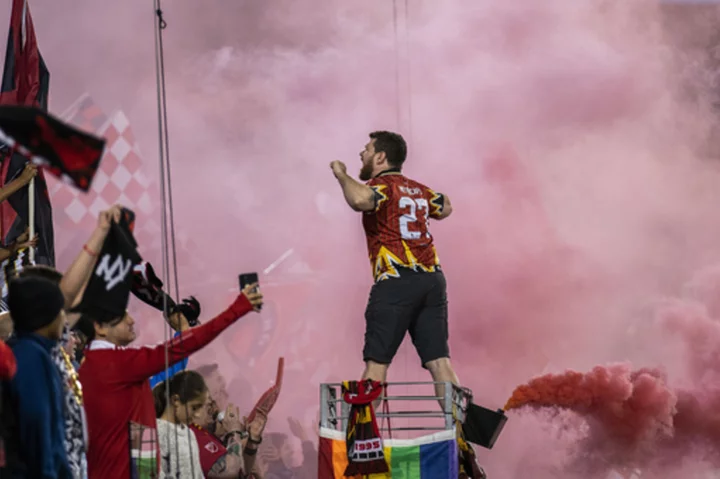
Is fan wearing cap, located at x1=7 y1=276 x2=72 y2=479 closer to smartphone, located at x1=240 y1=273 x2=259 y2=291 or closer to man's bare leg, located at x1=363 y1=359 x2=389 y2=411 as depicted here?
smartphone, located at x1=240 y1=273 x2=259 y2=291

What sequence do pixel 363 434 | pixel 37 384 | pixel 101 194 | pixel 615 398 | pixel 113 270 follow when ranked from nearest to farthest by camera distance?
pixel 37 384 < pixel 113 270 < pixel 363 434 < pixel 101 194 < pixel 615 398

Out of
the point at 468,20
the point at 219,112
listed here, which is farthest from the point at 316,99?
the point at 468,20

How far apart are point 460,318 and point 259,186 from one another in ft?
7.10

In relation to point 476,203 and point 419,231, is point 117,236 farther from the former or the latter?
point 476,203

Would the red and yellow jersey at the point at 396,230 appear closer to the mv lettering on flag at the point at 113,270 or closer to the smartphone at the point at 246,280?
the smartphone at the point at 246,280

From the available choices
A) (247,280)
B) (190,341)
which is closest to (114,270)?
(190,341)

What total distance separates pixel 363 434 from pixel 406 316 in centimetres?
77

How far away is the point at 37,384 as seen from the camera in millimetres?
3148

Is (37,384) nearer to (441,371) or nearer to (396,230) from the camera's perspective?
(396,230)

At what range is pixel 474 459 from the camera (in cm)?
543

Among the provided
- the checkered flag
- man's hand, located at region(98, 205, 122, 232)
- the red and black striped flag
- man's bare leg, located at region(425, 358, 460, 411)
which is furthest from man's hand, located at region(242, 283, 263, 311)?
the checkered flag

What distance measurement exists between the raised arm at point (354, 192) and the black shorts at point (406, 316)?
0.42 metres

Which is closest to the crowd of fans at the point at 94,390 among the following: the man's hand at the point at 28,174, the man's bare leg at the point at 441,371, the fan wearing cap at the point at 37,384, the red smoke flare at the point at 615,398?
the fan wearing cap at the point at 37,384

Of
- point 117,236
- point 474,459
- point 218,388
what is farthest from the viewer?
point 218,388
